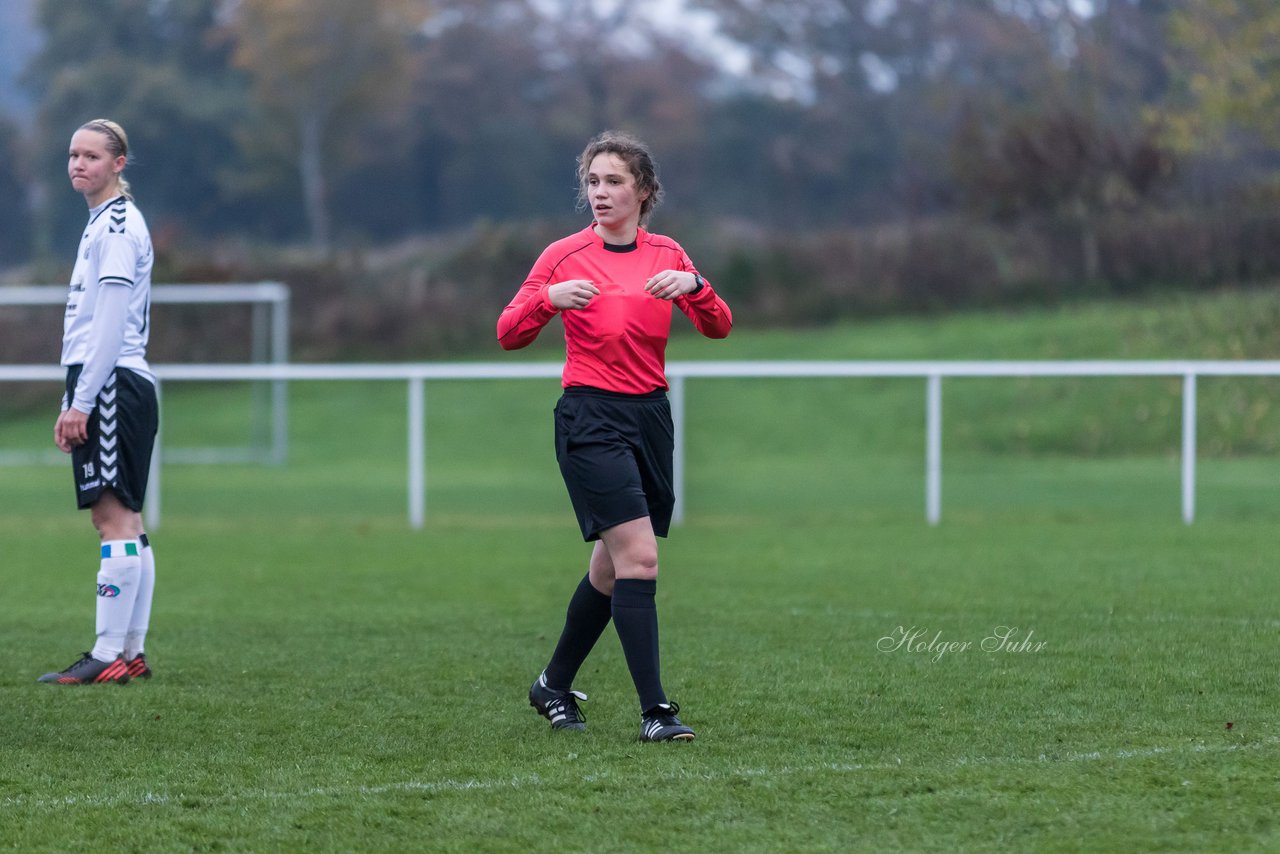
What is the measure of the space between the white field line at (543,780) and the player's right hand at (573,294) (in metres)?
1.36

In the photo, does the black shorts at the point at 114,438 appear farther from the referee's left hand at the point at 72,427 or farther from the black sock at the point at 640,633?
the black sock at the point at 640,633

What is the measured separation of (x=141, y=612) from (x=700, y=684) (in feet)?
7.38

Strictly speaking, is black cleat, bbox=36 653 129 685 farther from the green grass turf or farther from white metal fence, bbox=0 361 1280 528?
white metal fence, bbox=0 361 1280 528

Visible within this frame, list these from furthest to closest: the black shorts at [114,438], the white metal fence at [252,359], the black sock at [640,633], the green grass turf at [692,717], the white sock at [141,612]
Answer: the white metal fence at [252,359], the white sock at [141,612], the black shorts at [114,438], the black sock at [640,633], the green grass turf at [692,717]

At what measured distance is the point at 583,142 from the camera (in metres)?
48.6

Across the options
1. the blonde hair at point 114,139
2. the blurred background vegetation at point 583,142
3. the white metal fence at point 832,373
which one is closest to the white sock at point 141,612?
the blonde hair at point 114,139

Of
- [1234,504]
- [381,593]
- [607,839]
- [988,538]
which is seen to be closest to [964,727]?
[607,839]

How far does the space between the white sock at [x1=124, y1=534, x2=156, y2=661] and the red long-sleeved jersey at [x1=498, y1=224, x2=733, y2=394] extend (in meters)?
2.20

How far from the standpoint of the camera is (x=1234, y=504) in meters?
14.3

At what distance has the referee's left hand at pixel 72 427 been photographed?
6.25 m

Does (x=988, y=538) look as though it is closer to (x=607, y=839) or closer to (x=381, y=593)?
(x=381, y=593)

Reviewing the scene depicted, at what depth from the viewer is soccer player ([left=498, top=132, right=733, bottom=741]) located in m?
5.15

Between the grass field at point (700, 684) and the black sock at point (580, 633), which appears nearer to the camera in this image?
the grass field at point (700, 684)

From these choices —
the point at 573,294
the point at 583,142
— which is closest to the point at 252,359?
the point at 583,142
